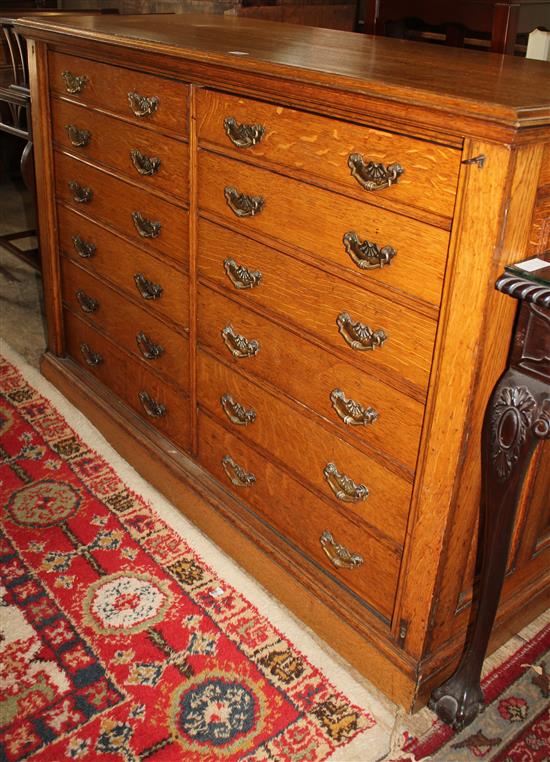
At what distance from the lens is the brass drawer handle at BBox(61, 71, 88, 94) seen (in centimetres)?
220

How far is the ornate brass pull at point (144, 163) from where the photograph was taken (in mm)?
1977

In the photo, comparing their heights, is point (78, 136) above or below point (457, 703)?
above

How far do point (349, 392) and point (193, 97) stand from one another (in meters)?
0.76

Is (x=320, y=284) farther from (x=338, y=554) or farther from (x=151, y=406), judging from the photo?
(x=151, y=406)

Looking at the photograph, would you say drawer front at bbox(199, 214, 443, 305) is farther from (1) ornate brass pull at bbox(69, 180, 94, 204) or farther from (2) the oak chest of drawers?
(1) ornate brass pull at bbox(69, 180, 94, 204)

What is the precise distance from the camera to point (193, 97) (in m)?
1.78

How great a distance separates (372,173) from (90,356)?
4.85ft

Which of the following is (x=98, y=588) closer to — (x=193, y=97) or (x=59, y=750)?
(x=59, y=750)

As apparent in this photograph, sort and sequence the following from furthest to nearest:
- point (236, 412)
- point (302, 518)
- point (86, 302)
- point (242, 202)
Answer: point (86, 302) → point (236, 412) → point (302, 518) → point (242, 202)

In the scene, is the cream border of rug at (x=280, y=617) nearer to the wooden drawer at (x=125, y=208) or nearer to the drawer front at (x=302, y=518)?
the drawer front at (x=302, y=518)

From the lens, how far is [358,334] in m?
1.51

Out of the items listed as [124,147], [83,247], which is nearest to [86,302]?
[83,247]

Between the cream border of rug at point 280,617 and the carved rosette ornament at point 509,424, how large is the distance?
0.63 meters

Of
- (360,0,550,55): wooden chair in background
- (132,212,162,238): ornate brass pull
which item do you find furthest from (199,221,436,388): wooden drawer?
(360,0,550,55): wooden chair in background
